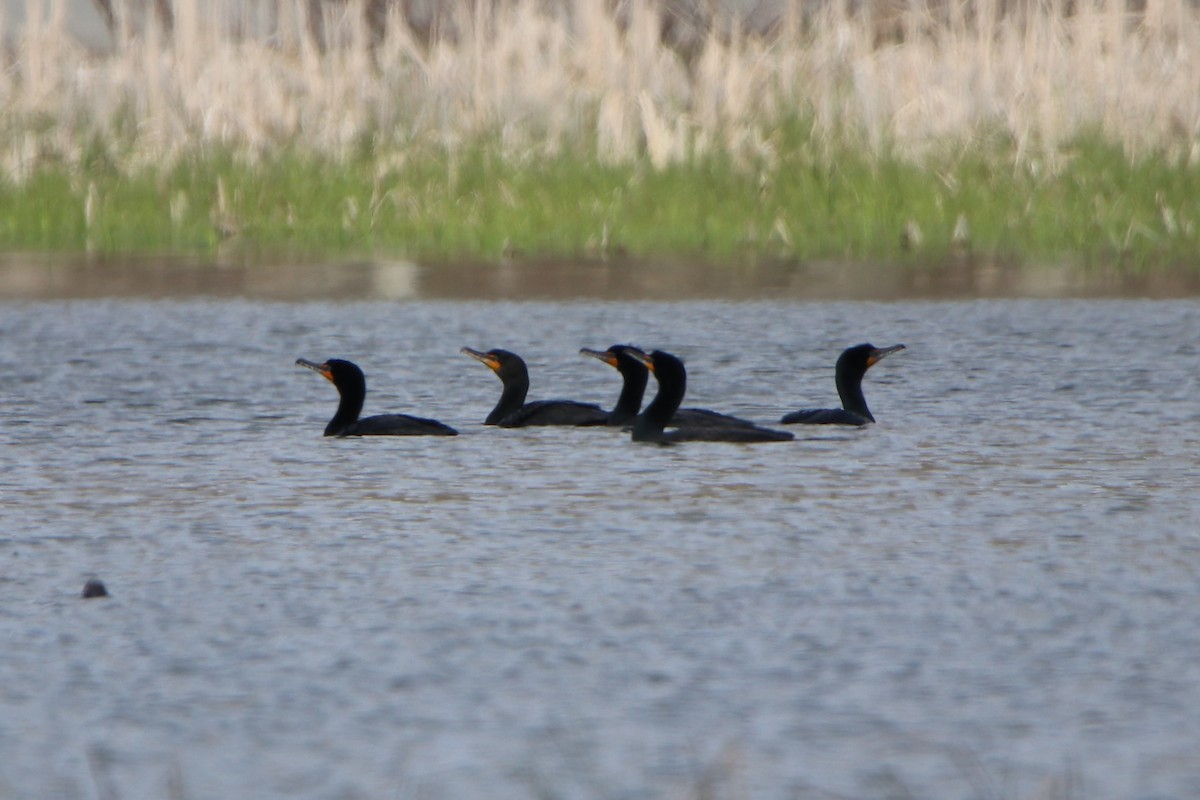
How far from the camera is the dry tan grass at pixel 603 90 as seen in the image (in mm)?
14609

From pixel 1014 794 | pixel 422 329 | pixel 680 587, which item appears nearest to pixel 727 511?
pixel 680 587

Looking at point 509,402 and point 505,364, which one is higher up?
point 505,364

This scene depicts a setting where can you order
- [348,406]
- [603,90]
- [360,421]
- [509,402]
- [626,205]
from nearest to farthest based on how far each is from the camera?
[360,421], [348,406], [509,402], [626,205], [603,90]

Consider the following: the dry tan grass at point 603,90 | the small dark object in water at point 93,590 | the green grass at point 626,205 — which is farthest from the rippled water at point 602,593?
the dry tan grass at point 603,90

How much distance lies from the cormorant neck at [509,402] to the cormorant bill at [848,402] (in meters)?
0.93

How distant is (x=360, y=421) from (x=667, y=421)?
1.01 meters

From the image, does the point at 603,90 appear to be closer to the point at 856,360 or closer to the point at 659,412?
the point at 856,360

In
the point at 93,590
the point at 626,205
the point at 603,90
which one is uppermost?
the point at 603,90

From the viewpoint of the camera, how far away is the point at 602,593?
5.16 m

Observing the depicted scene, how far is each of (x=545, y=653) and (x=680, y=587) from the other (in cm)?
72

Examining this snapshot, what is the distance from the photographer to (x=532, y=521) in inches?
242

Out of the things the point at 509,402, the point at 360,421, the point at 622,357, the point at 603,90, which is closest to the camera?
the point at 360,421

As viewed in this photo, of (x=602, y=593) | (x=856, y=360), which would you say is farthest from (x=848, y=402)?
(x=602, y=593)

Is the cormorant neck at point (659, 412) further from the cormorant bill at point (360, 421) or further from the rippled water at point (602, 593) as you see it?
the cormorant bill at point (360, 421)
